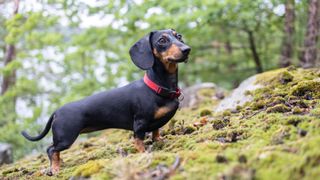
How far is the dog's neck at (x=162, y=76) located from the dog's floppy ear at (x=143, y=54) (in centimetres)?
13

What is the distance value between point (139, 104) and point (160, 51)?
22.7 inches

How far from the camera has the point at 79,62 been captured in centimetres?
1137

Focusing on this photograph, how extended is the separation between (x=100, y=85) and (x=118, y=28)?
4.87 feet

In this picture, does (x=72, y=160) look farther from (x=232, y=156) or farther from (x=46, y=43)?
(x=46, y=43)

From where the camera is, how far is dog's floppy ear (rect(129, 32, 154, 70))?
4040mm

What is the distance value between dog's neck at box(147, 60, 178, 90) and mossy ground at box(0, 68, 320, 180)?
1.92ft

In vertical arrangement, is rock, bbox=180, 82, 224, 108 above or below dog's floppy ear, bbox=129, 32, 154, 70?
below

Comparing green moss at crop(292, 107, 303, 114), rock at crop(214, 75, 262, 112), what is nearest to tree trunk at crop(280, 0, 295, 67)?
rock at crop(214, 75, 262, 112)

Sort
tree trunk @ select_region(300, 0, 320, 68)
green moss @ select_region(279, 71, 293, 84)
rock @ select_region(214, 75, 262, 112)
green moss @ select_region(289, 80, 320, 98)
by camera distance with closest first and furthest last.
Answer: green moss @ select_region(289, 80, 320, 98)
green moss @ select_region(279, 71, 293, 84)
rock @ select_region(214, 75, 262, 112)
tree trunk @ select_region(300, 0, 320, 68)

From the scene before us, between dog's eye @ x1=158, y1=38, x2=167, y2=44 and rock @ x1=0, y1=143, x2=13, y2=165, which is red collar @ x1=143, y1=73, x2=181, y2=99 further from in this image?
rock @ x1=0, y1=143, x2=13, y2=165

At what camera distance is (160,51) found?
4.02 metres

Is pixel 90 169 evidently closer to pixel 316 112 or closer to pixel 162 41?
pixel 162 41

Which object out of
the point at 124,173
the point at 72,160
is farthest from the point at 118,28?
the point at 124,173

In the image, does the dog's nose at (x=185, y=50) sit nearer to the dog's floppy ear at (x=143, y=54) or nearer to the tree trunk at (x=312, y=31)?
the dog's floppy ear at (x=143, y=54)
